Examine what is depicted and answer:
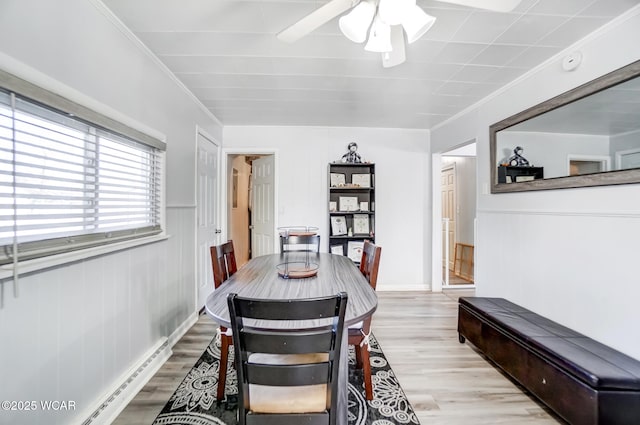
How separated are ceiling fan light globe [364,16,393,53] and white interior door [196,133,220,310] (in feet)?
7.59

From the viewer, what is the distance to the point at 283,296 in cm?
141

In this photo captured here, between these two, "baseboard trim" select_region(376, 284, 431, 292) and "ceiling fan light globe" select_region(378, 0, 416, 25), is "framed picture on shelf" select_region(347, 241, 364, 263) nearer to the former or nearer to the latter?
"baseboard trim" select_region(376, 284, 431, 292)

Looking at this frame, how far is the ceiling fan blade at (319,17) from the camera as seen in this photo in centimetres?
123

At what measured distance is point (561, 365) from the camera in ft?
4.96

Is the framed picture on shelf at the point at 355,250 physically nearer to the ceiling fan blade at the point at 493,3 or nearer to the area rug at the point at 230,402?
the area rug at the point at 230,402

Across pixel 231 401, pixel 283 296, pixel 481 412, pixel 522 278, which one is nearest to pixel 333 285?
Answer: pixel 283 296

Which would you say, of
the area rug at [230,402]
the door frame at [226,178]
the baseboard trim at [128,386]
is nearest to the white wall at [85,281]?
the baseboard trim at [128,386]

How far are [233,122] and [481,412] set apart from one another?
388 centimetres

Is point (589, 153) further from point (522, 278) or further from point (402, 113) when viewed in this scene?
point (402, 113)

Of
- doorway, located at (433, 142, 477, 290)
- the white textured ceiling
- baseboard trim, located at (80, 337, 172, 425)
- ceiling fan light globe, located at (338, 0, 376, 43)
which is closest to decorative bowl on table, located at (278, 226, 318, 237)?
the white textured ceiling

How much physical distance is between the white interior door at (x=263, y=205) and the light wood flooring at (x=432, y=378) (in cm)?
141

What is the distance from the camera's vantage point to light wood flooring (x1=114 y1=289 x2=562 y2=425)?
1.62 m

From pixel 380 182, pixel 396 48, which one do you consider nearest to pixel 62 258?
pixel 396 48

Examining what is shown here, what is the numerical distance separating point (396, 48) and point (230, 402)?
2.33m
